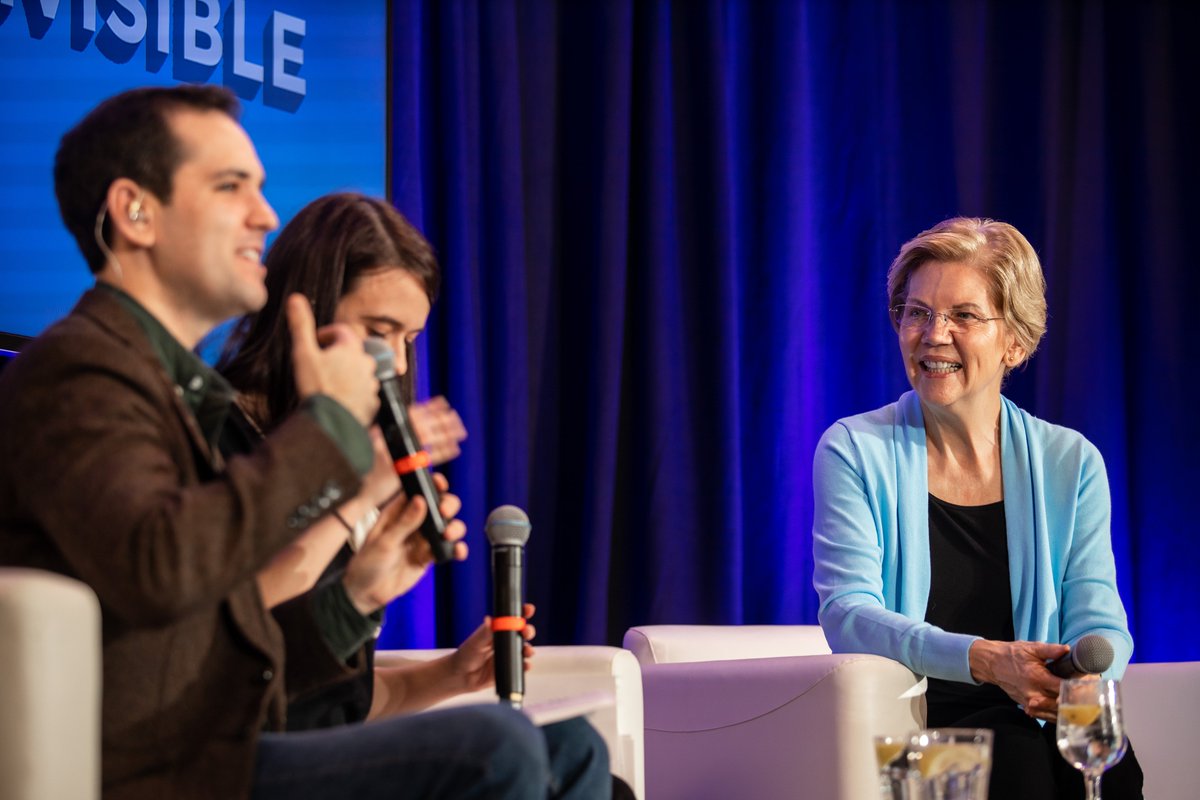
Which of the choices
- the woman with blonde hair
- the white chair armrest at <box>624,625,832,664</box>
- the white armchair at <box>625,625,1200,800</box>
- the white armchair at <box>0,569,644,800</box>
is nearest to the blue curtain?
the white chair armrest at <box>624,625,832,664</box>

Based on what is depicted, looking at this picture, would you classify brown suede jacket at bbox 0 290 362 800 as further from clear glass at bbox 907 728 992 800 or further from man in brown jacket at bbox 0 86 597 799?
clear glass at bbox 907 728 992 800

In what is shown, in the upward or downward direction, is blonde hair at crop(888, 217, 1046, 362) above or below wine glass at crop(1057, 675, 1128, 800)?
above

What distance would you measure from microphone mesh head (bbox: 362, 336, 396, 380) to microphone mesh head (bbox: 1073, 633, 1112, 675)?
3.93 feet

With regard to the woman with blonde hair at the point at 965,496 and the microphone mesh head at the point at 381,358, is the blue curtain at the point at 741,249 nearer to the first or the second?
the woman with blonde hair at the point at 965,496

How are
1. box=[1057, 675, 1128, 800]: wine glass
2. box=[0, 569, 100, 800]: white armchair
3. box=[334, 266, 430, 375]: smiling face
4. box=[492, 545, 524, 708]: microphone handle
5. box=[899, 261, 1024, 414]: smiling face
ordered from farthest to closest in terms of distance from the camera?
box=[899, 261, 1024, 414]: smiling face → box=[334, 266, 430, 375]: smiling face → box=[1057, 675, 1128, 800]: wine glass → box=[492, 545, 524, 708]: microphone handle → box=[0, 569, 100, 800]: white armchair

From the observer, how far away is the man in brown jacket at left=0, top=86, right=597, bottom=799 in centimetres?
121

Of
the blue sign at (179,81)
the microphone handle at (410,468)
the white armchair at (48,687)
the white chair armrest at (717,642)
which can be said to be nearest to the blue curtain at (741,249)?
the blue sign at (179,81)

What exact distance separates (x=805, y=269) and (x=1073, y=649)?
1434mm

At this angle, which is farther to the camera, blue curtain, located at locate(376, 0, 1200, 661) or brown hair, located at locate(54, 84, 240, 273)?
blue curtain, located at locate(376, 0, 1200, 661)

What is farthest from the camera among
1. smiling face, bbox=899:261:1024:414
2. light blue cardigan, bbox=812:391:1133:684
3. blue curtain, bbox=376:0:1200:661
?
blue curtain, bbox=376:0:1200:661

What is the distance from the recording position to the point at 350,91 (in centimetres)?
288

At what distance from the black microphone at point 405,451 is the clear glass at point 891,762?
526mm

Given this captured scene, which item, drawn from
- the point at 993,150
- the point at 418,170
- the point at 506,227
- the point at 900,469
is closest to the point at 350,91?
the point at 418,170

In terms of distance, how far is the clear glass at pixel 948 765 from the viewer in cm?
147
